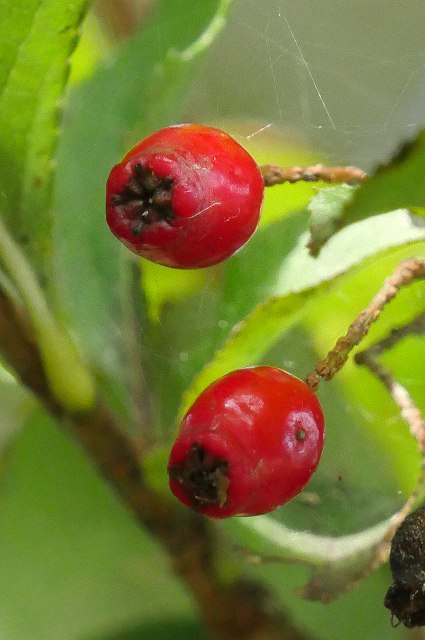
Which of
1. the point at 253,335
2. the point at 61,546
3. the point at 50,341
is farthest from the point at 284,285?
the point at 61,546

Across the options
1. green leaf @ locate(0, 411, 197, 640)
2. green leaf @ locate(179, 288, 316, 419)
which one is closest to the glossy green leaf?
green leaf @ locate(179, 288, 316, 419)

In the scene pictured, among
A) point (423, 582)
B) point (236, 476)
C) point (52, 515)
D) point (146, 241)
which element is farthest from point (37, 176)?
point (52, 515)

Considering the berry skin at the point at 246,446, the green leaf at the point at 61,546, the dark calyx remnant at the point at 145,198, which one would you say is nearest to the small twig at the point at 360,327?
the berry skin at the point at 246,446

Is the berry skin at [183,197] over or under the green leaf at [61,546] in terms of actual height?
over

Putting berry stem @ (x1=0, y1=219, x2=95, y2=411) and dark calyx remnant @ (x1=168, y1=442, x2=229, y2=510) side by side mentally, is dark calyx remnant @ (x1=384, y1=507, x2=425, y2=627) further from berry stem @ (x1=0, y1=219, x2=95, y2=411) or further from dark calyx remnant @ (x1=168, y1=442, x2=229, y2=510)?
berry stem @ (x1=0, y1=219, x2=95, y2=411)

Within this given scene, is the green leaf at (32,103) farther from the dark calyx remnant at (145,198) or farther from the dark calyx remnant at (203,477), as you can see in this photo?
the dark calyx remnant at (203,477)

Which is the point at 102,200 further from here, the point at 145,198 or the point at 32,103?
the point at 145,198
